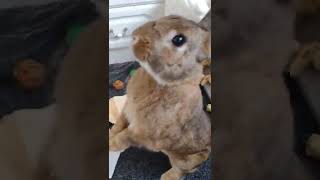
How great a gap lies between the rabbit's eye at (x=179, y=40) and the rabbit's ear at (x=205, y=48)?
0.12 ft

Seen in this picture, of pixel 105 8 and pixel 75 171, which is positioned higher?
pixel 105 8

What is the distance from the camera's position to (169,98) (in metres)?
1.04

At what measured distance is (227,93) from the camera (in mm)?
1088

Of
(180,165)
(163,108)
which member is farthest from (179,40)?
(180,165)

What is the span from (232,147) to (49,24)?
409 millimetres

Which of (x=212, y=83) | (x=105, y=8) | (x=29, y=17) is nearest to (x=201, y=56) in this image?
(x=212, y=83)

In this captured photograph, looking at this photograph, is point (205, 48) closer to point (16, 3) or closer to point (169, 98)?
point (169, 98)

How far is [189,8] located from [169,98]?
16 cm

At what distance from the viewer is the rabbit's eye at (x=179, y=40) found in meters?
1.01

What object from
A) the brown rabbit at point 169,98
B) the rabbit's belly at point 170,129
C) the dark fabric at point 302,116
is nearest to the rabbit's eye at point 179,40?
the brown rabbit at point 169,98

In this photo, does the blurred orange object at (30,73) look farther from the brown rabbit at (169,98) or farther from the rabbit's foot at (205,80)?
the rabbit's foot at (205,80)

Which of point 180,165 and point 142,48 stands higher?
point 142,48

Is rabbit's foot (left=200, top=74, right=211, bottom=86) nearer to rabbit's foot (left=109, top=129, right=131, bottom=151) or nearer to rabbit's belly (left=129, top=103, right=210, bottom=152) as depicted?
rabbit's belly (left=129, top=103, right=210, bottom=152)

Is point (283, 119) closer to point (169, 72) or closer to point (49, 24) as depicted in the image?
point (169, 72)
